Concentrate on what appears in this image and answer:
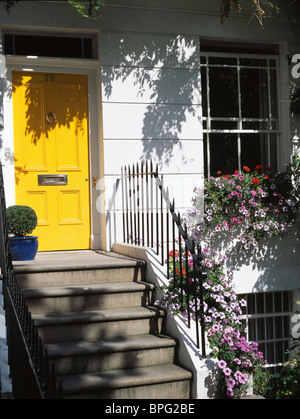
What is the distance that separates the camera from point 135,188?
716 cm

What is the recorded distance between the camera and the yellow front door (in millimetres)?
6992

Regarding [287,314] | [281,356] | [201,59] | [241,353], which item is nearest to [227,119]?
[201,59]

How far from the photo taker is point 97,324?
5.14 m

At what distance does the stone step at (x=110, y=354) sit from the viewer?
15.4 feet

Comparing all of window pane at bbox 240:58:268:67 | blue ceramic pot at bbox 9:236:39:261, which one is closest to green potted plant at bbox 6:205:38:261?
blue ceramic pot at bbox 9:236:39:261

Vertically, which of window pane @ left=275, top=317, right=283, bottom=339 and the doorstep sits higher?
the doorstep

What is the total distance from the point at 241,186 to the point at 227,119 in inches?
44.0

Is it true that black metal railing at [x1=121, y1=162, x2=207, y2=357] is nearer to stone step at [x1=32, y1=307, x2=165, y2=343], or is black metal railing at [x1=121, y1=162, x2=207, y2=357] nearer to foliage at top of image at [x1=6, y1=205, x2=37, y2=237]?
stone step at [x1=32, y1=307, x2=165, y2=343]

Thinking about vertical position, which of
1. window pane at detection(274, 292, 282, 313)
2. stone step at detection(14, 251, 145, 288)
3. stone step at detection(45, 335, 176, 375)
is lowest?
window pane at detection(274, 292, 282, 313)

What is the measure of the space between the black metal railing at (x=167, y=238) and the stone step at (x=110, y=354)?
0.35 meters

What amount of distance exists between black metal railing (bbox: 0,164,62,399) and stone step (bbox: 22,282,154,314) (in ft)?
1.74

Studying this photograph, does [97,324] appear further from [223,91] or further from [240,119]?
[223,91]

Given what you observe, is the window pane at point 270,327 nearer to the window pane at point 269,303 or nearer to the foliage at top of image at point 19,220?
the window pane at point 269,303

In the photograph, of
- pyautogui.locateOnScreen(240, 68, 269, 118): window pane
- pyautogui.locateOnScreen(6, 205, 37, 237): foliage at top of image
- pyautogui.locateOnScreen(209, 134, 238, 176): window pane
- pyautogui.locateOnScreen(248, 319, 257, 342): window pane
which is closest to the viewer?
pyautogui.locateOnScreen(6, 205, 37, 237): foliage at top of image
